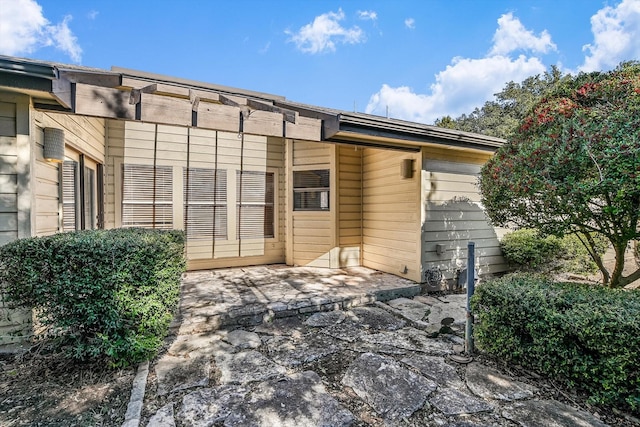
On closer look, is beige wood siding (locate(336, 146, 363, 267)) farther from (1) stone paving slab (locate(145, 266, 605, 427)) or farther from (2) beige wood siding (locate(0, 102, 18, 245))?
(2) beige wood siding (locate(0, 102, 18, 245))

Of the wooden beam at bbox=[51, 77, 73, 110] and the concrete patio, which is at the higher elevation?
the wooden beam at bbox=[51, 77, 73, 110]

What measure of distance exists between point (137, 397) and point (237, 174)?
5.03 metres

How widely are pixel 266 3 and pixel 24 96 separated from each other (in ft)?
21.1

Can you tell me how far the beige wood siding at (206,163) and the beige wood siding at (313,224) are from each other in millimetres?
521

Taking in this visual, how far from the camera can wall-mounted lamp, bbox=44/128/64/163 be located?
3.19 m

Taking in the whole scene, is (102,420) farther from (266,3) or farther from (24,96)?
(266,3)

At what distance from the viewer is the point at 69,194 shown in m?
4.17

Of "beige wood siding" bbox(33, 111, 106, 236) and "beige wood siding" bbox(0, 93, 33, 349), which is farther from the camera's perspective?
"beige wood siding" bbox(33, 111, 106, 236)

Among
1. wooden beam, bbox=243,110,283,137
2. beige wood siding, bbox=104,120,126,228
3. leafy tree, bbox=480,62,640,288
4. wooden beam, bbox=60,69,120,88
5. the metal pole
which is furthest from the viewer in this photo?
beige wood siding, bbox=104,120,126,228

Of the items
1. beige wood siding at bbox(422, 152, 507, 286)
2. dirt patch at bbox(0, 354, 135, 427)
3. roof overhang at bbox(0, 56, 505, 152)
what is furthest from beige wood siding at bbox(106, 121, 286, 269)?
dirt patch at bbox(0, 354, 135, 427)

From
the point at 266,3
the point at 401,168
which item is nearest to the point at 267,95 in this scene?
the point at 266,3

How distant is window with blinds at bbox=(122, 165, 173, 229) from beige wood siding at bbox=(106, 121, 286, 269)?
0.29 feet

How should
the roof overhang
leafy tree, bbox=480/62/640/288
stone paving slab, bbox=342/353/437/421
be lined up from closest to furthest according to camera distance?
stone paving slab, bbox=342/353/437/421
leafy tree, bbox=480/62/640/288
the roof overhang

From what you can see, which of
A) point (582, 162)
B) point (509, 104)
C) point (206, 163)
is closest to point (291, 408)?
point (582, 162)
